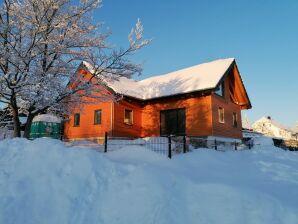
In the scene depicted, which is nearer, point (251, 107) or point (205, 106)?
point (205, 106)

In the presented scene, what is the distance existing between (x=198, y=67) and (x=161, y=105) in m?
5.78

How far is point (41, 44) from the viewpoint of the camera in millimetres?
11516

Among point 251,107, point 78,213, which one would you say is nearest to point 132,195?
point 78,213

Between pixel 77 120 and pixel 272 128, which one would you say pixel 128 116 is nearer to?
pixel 77 120

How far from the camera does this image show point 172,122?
2108cm

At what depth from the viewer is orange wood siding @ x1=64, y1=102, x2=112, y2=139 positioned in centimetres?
2045

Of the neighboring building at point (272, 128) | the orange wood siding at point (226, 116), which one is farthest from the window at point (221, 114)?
the neighboring building at point (272, 128)

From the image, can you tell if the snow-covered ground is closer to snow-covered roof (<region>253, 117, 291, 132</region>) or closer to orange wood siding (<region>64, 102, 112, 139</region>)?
orange wood siding (<region>64, 102, 112, 139</region>)

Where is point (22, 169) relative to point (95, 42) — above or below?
below

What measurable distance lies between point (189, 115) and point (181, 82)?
349 centimetres

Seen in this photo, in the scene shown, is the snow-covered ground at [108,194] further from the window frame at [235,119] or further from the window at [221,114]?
the window frame at [235,119]

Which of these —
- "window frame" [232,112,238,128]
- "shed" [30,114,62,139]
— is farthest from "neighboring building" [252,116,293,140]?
"shed" [30,114,62,139]

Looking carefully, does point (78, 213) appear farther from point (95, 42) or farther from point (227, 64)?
point (227, 64)

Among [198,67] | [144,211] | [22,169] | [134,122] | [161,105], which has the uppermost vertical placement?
[198,67]
